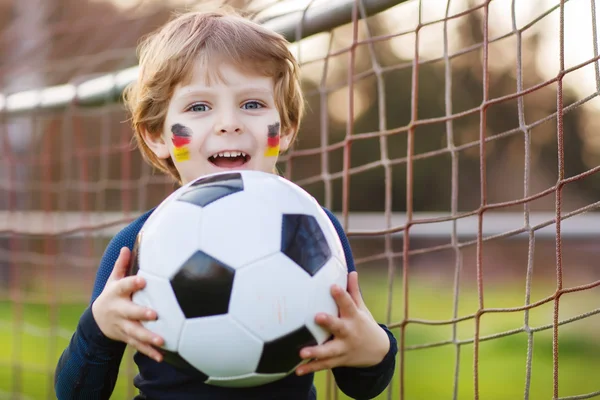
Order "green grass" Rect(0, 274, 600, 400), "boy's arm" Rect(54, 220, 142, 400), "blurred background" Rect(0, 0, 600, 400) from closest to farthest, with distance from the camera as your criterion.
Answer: "boy's arm" Rect(54, 220, 142, 400), "blurred background" Rect(0, 0, 600, 400), "green grass" Rect(0, 274, 600, 400)

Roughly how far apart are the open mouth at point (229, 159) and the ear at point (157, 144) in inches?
5.5

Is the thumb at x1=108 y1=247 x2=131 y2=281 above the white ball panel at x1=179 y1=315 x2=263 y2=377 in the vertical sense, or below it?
above

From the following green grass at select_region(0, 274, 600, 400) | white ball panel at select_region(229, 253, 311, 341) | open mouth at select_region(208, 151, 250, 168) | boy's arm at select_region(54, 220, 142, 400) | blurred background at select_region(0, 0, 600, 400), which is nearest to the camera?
white ball panel at select_region(229, 253, 311, 341)

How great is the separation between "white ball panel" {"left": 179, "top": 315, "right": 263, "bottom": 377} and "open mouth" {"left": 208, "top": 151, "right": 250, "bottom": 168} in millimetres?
389

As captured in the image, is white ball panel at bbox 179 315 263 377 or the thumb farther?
the thumb

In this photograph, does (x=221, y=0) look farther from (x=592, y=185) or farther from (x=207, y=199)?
(x=592, y=185)

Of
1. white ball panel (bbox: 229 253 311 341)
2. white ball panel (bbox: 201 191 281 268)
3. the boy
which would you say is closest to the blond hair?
the boy

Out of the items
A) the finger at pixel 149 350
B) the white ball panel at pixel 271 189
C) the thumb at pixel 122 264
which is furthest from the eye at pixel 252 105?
the finger at pixel 149 350

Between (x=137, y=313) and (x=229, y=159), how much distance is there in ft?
1.23

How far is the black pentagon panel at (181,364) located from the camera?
102cm

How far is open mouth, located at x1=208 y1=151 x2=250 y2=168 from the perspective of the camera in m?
1.30

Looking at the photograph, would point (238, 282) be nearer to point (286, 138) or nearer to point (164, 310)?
point (164, 310)

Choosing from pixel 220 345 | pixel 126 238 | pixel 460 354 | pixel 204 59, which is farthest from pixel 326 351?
pixel 460 354

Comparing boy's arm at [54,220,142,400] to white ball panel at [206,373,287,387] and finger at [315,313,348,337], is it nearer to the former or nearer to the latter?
white ball panel at [206,373,287,387]
